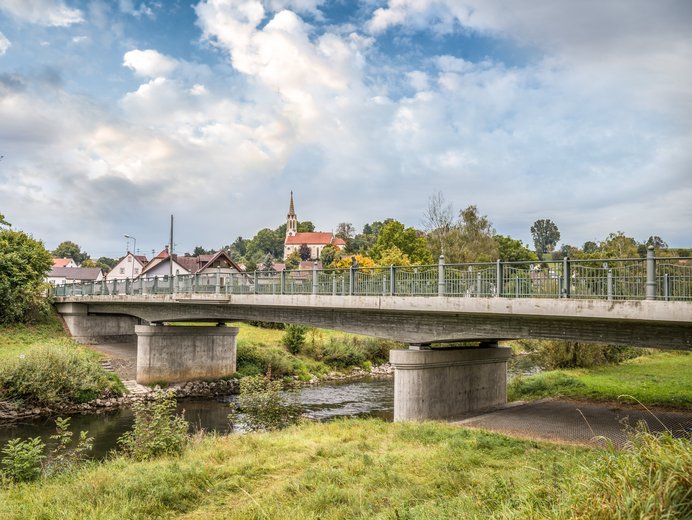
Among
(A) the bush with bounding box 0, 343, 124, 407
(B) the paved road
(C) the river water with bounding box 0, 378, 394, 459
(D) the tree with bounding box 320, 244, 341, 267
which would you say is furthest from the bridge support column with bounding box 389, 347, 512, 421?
(D) the tree with bounding box 320, 244, 341, 267

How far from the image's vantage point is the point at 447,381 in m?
19.4

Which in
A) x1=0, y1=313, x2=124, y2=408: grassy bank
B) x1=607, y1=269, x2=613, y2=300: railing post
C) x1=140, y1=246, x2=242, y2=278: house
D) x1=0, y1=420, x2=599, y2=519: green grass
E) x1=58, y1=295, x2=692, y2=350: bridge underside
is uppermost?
x1=140, y1=246, x2=242, y2=278: house

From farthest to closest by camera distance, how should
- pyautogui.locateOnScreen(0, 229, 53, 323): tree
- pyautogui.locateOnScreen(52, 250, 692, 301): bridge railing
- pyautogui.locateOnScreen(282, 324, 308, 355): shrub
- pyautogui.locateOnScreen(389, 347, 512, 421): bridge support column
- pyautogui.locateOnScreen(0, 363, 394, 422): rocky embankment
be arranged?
pyautogui.locateOnScreen(282, 324, 308, 355): shrub, pyautogui.locateOnScreen(0, 229, 53, 323): tree, pyautogui.locateOnScreen(0, 363, 394, 422): rocky embankment, pyautogui.locateOnScreen(389, 347, 512, 421): bridge support column, pyautogui.locateOnScreen(52, 250, 692, 301): bridge railing

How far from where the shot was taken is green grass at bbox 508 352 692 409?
2106cm

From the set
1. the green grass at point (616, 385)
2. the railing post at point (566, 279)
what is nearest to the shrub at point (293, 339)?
the green grass at point (616, 385)

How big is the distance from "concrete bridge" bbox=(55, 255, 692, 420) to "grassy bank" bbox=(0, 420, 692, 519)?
3.61 meters

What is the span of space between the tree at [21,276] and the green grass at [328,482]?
31.1 meters

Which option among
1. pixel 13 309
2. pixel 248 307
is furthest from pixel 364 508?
pixel 13 309

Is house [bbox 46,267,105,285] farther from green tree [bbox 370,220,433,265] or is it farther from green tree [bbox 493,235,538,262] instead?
green tree [bbox 493,235,538,262]

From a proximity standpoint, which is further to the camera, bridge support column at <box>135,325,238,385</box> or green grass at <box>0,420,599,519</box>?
bridge support column at <box>135,325,238,385</box>

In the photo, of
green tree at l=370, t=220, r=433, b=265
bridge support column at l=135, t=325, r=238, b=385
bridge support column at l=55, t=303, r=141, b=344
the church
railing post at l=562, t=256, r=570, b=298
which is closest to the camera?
railing post at l=562, t=256, r=570, b=298

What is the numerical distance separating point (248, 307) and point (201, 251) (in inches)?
4602

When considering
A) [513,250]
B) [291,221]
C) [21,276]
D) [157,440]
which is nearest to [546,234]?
[513,250]

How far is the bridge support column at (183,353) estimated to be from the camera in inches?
1219
